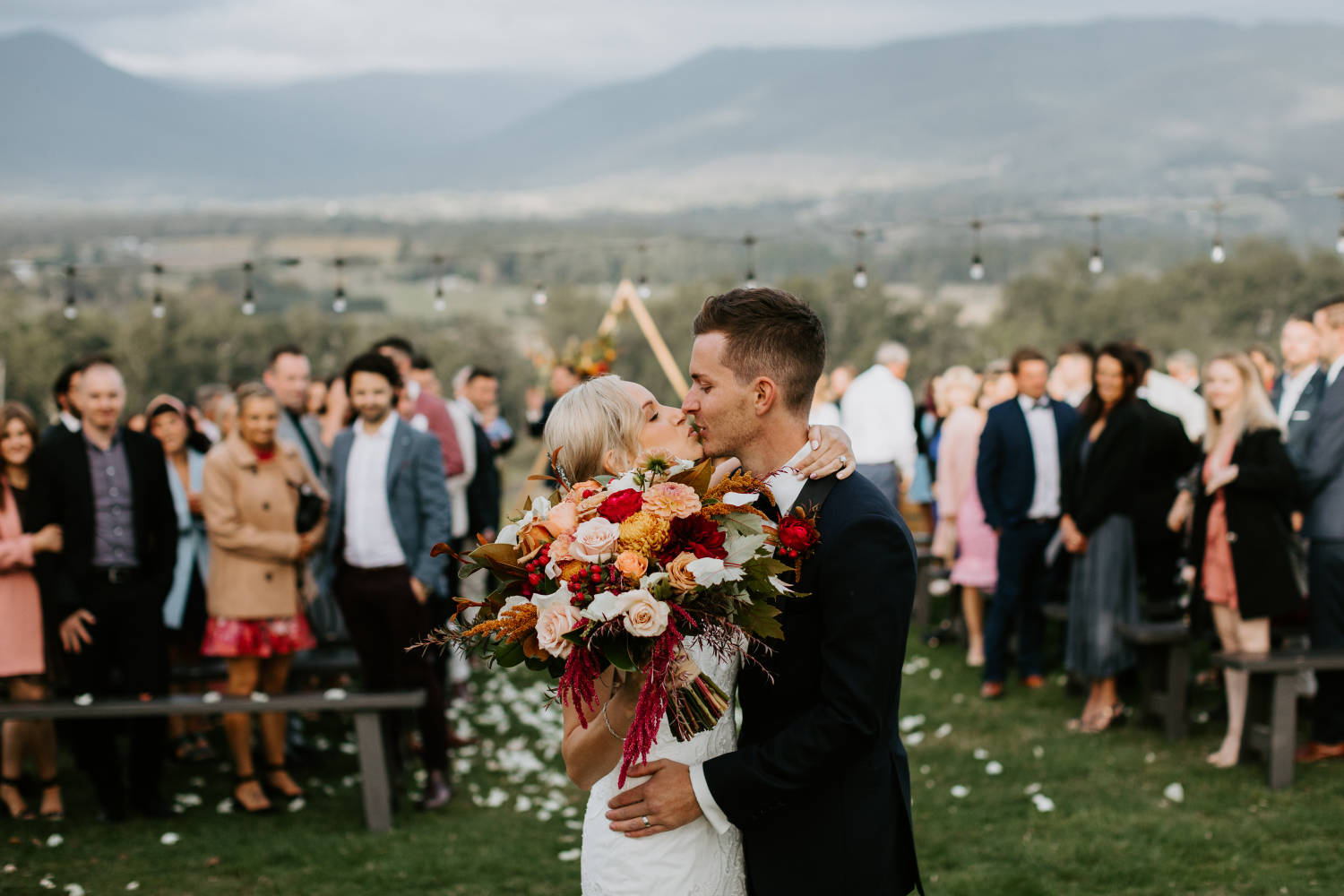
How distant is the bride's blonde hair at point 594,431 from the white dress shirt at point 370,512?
11.3 feet

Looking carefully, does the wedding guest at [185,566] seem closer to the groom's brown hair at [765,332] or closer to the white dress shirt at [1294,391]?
the groom's brown hair at [765,332]

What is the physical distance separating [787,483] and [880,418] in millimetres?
9029

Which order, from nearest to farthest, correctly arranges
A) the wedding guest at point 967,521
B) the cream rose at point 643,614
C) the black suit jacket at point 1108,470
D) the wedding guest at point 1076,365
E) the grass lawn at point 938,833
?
the cream rose at point 643,614
the grass lawn at point 938,833
the black suit jacket at point 1108,470
the wedding guest at point 967,521
the wedding guest at point 1076,365

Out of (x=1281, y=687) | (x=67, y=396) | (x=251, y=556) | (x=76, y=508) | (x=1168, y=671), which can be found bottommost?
(x=1168, y=671)

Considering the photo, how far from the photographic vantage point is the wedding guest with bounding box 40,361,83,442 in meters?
6.48

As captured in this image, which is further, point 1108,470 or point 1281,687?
point 1108,470

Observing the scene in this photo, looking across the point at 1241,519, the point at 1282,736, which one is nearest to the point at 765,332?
the point at 1241,519

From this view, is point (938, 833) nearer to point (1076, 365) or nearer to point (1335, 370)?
point (1335, 370)

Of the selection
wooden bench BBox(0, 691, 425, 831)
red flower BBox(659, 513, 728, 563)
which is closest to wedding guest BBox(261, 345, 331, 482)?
wooden bench BBox(0, 691, 425, 831)

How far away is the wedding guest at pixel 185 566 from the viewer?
7383mm

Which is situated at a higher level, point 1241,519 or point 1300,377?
point 1300,377

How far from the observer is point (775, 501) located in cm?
269

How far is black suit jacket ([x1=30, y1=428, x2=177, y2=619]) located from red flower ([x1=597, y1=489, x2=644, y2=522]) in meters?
4.69

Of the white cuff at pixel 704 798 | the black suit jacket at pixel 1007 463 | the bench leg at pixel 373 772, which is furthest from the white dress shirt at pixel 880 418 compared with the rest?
the white cuff at pixel 704 798
